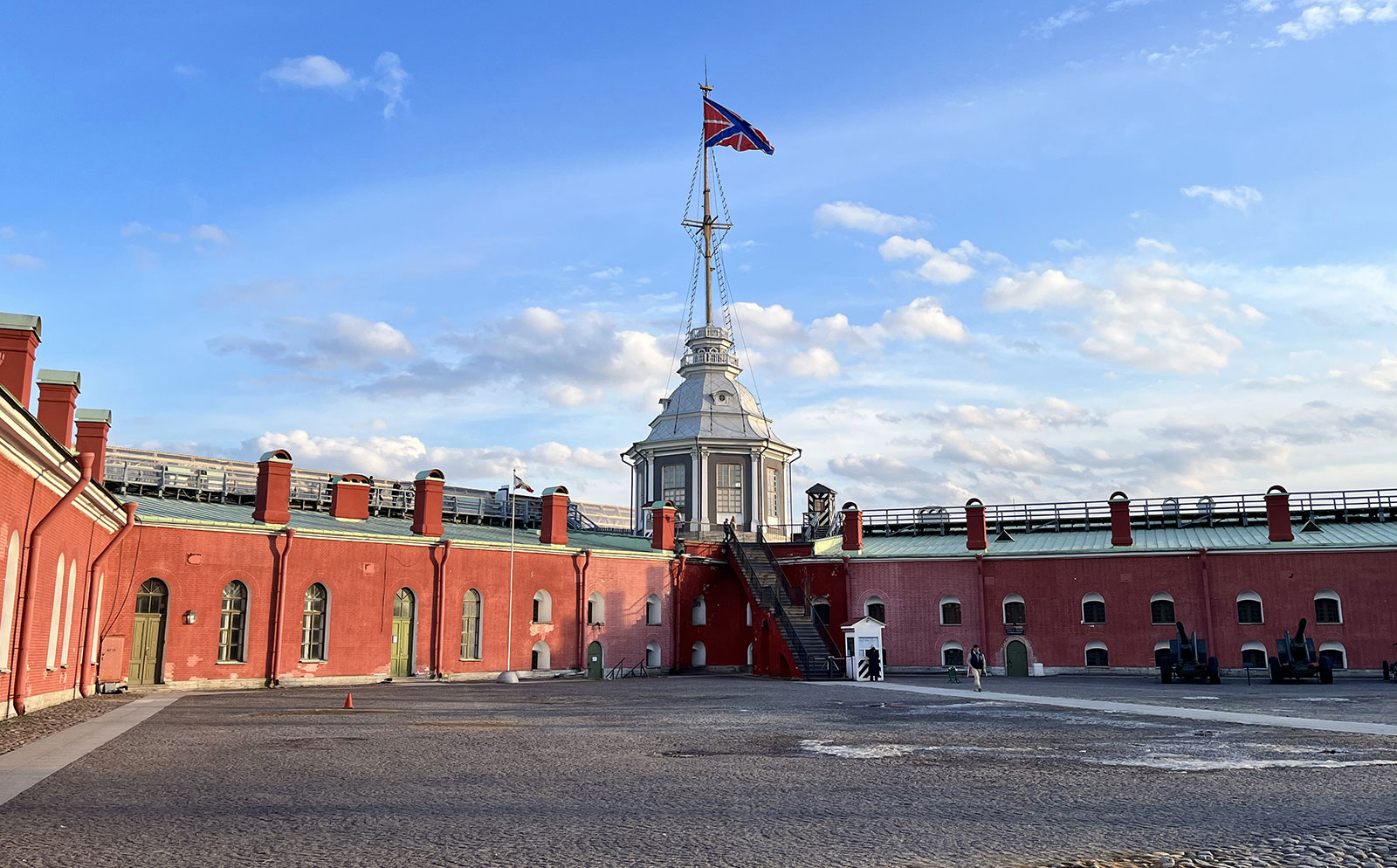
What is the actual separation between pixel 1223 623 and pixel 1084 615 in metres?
4.73

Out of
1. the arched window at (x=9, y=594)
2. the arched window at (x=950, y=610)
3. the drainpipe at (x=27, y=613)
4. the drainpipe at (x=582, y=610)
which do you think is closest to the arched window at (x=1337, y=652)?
the arched window at (x=950, y=610)

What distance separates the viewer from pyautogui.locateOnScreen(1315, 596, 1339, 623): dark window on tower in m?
37.0

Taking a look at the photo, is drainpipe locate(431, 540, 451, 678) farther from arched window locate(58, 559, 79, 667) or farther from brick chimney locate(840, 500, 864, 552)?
brick chimney locate(840, 500, 864, 552)

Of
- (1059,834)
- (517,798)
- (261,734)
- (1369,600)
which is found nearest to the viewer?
(1059,834)

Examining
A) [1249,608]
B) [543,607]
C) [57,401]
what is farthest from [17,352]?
[1249,608]

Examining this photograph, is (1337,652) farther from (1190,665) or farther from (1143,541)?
(1190,665)

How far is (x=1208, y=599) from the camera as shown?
38.1 metres

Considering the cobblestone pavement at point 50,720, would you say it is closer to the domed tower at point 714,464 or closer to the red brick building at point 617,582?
the red brick building at point 617,582

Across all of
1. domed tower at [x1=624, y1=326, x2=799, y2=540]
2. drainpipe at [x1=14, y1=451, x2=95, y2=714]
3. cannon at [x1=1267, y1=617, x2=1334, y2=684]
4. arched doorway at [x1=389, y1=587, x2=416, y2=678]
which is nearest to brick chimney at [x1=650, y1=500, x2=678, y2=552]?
domed tower at [x1=624, y1=326, x2=799, y2=540]

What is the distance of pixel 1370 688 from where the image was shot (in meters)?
29.4

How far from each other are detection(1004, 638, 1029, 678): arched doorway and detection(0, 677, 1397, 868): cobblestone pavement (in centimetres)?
2266

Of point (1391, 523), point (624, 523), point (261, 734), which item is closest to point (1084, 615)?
point (1391, 523)

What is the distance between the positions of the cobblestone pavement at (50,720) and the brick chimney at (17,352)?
216 inches

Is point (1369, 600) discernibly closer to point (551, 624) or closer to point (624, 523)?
point (551, 624)
